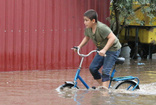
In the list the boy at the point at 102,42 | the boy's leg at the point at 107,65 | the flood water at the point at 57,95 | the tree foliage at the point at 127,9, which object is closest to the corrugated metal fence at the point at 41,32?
the tree foliage at the point at 127,9

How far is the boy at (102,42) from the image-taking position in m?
6.85

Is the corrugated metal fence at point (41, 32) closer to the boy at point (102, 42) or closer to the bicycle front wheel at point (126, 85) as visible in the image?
the boy at point (102, 42)

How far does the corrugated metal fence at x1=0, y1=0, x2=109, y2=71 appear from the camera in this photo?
38.5ft

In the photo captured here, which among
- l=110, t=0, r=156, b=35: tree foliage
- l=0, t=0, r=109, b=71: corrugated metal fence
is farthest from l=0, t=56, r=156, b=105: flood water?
l=110, t=0, r=156, b=35: tree foliage

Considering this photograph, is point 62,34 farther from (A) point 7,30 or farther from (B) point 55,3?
(A) point 7,30

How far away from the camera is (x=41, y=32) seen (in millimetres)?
12453

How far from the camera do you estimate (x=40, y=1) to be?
12.3m

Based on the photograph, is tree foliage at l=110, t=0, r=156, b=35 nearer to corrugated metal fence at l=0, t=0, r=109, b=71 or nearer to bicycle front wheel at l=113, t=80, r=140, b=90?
corrugated metal fence at l=0, t=0, r=109, b=71

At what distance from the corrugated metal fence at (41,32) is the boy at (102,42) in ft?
16.8

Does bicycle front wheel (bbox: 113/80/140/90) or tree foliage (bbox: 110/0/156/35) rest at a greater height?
tree foliage (bbox: 110/0/156/35)

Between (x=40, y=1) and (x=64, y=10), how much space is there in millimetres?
976

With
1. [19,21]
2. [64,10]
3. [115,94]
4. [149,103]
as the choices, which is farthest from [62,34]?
[149,103]

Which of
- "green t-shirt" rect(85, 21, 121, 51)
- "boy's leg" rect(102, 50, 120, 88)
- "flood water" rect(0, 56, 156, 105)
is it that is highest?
"green t-shirt" rect(85, 21, 121, 51)

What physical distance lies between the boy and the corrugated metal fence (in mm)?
5108
